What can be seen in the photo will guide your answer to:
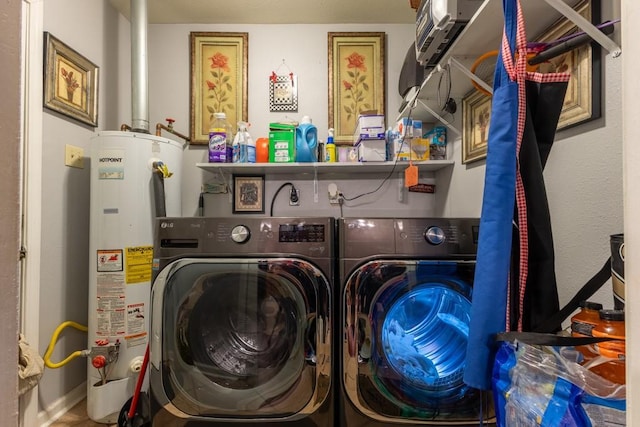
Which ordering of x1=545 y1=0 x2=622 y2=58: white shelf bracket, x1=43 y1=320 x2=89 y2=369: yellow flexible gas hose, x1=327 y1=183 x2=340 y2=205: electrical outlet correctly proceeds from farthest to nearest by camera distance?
1. x1=327 y1=183 x2=340 y2=205: electrical outlet
2. x1=43 y1=320 x2=89 y2=369: yellow flexible gas hose
3. x1=545 y1=0 x2=622 y2=58: white shelf bracket

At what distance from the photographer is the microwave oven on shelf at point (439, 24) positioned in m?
0.93

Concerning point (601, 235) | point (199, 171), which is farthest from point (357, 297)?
point (199, 171)

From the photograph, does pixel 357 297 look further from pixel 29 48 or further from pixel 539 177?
pixel 29 48

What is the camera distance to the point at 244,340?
105 cm

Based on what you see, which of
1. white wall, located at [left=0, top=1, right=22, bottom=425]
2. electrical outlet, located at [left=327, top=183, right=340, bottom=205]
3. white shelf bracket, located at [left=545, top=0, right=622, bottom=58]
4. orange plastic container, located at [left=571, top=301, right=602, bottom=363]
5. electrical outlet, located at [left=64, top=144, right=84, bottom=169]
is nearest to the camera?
white wall, located at [left=0, top=1, right=22, bottom=425]

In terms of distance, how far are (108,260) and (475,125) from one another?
186cm

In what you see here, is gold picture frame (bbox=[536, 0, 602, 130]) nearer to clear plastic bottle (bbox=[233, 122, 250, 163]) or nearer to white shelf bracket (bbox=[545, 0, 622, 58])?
white shelf bracket (bbox=[545, 0, 622, 58])

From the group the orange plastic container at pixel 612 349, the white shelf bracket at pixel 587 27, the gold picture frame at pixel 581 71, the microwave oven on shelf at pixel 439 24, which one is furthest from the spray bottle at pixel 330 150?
the orange plastic container at pixel 612 349

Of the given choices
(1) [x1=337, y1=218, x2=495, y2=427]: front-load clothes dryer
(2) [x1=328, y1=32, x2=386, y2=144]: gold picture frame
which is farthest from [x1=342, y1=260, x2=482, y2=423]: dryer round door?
(2) [x1=328, y1=32, x2=386, y2=144]: gold picture frame

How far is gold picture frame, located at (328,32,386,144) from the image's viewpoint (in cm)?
193

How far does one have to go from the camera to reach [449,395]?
3.16 feet

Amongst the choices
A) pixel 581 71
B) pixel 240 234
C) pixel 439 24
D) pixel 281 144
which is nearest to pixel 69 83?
pixel 281 144

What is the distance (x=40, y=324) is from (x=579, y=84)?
230 centimetres

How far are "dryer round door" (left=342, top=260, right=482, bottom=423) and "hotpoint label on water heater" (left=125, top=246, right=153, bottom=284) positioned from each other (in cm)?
102
